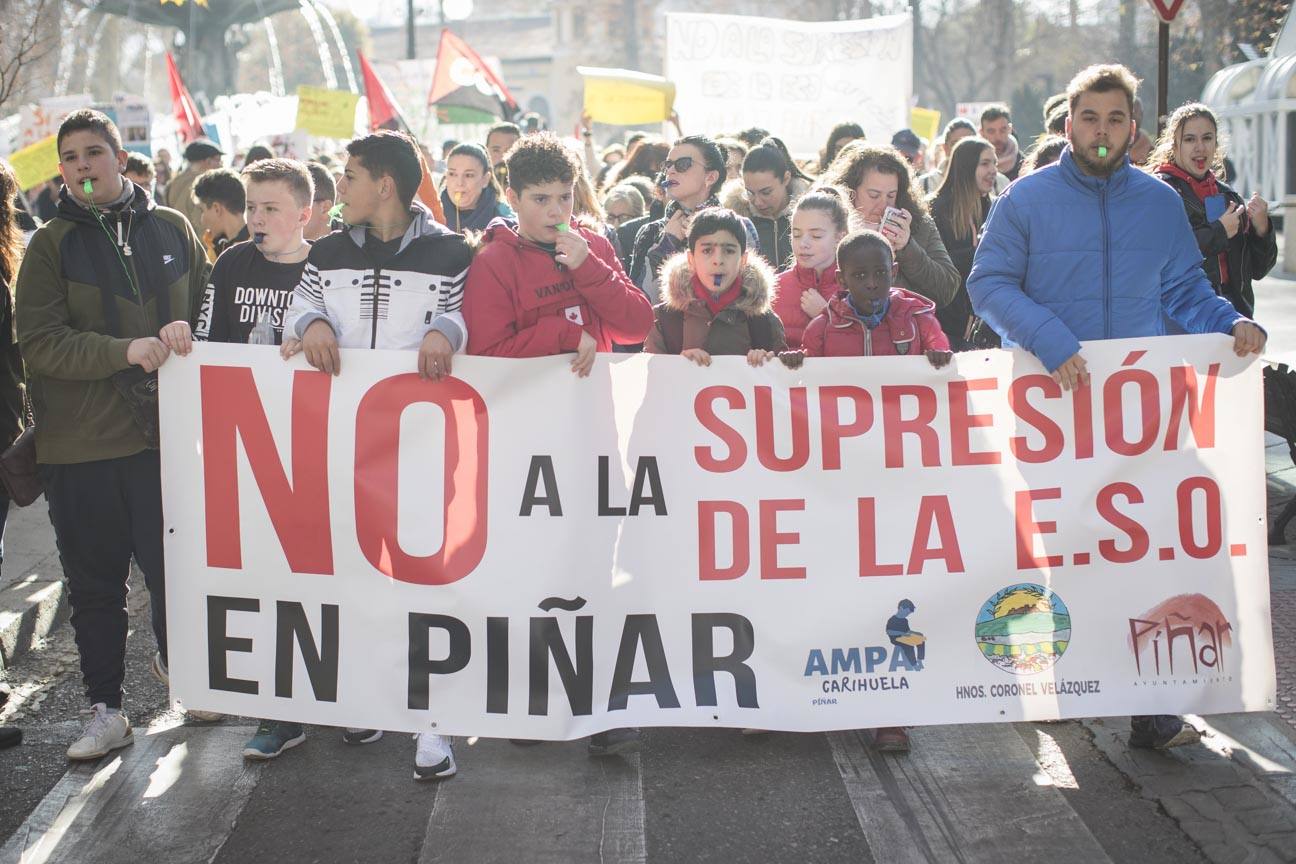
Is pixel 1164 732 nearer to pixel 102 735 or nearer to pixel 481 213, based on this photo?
pixel 102 735

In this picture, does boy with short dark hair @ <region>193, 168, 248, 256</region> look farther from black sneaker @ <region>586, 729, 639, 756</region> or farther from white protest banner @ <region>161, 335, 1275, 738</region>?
black sneaker @ <region>586, 729, 639, 756</region>

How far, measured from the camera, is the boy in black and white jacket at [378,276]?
456 centimetres

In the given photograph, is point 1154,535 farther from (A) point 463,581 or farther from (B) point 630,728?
(A) point 463,581

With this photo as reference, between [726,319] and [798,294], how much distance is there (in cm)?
65

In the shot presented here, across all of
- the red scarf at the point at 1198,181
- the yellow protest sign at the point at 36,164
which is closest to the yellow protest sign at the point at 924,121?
the yellow protest sign at the point at 36,164

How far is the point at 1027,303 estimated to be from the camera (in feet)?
14.9

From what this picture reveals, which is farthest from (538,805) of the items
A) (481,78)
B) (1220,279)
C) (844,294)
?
(481,78)

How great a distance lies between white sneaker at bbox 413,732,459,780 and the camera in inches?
177

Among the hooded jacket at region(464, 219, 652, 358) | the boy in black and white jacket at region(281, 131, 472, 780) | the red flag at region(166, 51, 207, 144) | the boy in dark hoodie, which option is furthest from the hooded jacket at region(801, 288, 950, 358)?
the red flag at region(166, 51, 207, 144)

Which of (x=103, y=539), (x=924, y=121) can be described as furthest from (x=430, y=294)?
(x=924, y=121)

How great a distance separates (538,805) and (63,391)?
2061 millimetres

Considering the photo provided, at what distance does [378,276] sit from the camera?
15.1 feet

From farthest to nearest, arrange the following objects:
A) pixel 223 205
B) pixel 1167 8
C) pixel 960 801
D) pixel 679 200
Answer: pixel 1167 8
pixel 679 200
pixel 223 205
pixel 960 801

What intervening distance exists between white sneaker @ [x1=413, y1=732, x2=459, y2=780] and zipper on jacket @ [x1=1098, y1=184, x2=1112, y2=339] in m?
2.44
